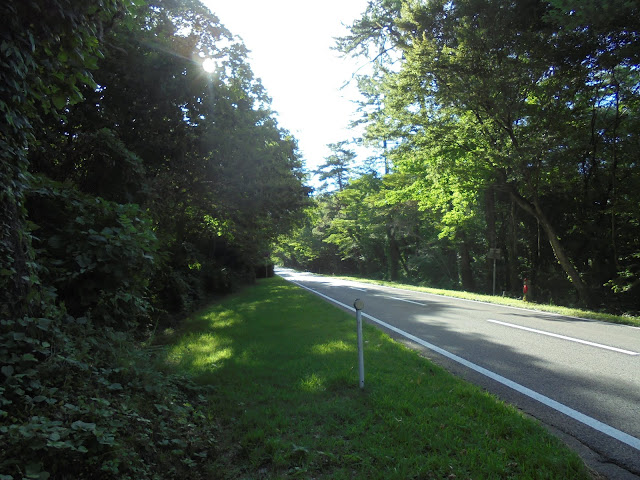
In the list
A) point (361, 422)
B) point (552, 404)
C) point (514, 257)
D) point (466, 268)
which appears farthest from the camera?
point (466, 268)

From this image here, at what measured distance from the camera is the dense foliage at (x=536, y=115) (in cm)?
1275

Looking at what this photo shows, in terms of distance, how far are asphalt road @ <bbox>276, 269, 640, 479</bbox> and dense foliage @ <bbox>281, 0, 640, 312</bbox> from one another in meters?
7.14

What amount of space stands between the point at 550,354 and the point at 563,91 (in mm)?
11493

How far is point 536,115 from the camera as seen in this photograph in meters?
14.4

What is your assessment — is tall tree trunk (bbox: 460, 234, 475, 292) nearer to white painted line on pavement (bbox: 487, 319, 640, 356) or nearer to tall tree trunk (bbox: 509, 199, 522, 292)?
tall tree trunk (bbox: 509, 199, 522, 292)

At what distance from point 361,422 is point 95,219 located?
13.2 ft

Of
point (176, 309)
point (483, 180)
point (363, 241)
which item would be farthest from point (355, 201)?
point (176, 309)

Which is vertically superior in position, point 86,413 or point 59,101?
point 59,101

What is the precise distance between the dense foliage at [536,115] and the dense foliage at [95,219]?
27.5 ft

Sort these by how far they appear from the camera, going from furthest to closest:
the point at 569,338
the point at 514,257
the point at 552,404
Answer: the point at 514,257 → the point at 569,338 → the point at 552,404

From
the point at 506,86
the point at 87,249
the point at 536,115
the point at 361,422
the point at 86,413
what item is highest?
the point at 506,86

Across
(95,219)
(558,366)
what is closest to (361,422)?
(558,366)

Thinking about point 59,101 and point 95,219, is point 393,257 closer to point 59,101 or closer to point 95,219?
point 95,219

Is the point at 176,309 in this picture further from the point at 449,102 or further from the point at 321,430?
the point at 449,102
